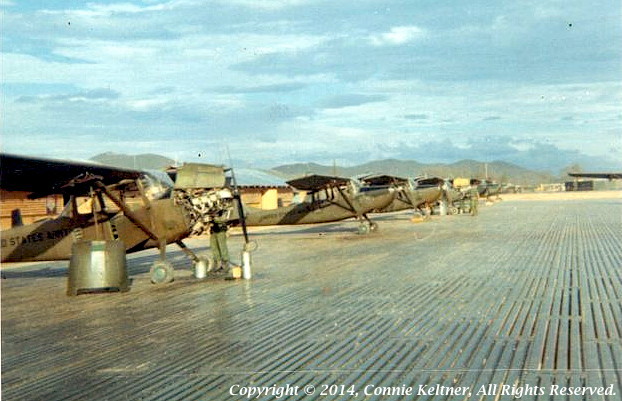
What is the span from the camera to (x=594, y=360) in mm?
6547

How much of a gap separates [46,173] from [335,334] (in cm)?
753

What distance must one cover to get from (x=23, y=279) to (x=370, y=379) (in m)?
14.6

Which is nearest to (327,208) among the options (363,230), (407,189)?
(363,230)

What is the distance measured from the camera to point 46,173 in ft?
42.5

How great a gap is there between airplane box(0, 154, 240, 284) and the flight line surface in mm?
916

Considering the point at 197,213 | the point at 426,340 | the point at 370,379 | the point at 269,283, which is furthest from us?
the point at 197,213

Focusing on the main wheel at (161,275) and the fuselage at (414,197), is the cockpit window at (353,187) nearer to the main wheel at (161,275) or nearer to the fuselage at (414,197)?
the fuselage at (414,197)

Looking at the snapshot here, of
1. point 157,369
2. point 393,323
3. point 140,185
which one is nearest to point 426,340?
point 393,323

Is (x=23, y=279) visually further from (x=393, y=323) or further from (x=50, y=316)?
(x=393, y=323)

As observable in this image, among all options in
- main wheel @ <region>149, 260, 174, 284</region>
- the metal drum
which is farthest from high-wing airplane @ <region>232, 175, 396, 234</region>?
the metal drum

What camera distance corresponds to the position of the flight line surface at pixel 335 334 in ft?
19.9

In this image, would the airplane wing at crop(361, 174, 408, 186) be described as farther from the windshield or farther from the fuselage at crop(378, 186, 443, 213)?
the windshield

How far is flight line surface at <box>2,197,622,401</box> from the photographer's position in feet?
19.9

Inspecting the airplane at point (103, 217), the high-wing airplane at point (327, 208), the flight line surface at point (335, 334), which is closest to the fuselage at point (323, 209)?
the high-wing airplane at point (327, 208)
